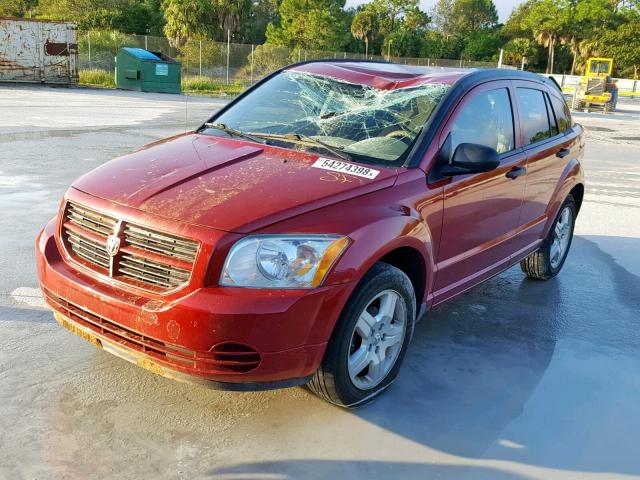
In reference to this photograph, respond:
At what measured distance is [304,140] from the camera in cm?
393

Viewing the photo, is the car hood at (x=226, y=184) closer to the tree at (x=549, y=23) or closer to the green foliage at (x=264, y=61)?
the green foliage at (x=264, y=61)

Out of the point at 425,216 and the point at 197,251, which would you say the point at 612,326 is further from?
the point at 197,251

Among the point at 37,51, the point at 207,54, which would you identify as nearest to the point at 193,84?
the point at 207,54

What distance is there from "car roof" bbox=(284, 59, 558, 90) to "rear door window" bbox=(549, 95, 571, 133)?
2.59 ft

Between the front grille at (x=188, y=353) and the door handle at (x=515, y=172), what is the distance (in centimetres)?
245

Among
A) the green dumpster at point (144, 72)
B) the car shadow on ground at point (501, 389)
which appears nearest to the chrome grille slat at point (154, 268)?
the car shadow on ground at point (501, 389)

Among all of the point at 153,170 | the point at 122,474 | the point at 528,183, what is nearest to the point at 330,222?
the point at 153,170

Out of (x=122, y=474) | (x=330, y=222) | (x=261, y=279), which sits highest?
(x=330, y=222)

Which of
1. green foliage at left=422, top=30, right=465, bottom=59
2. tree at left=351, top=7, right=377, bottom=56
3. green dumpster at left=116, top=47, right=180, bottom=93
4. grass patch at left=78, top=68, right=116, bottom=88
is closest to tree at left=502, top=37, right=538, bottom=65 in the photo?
green foliage at left=422, top=30, right=465, bottom=59

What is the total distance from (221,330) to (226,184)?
83cm

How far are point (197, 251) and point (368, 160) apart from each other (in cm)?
127

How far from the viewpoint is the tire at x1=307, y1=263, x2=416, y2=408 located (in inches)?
123

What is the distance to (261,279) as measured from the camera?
2.86m

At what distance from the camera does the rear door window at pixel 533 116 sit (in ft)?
15.8
